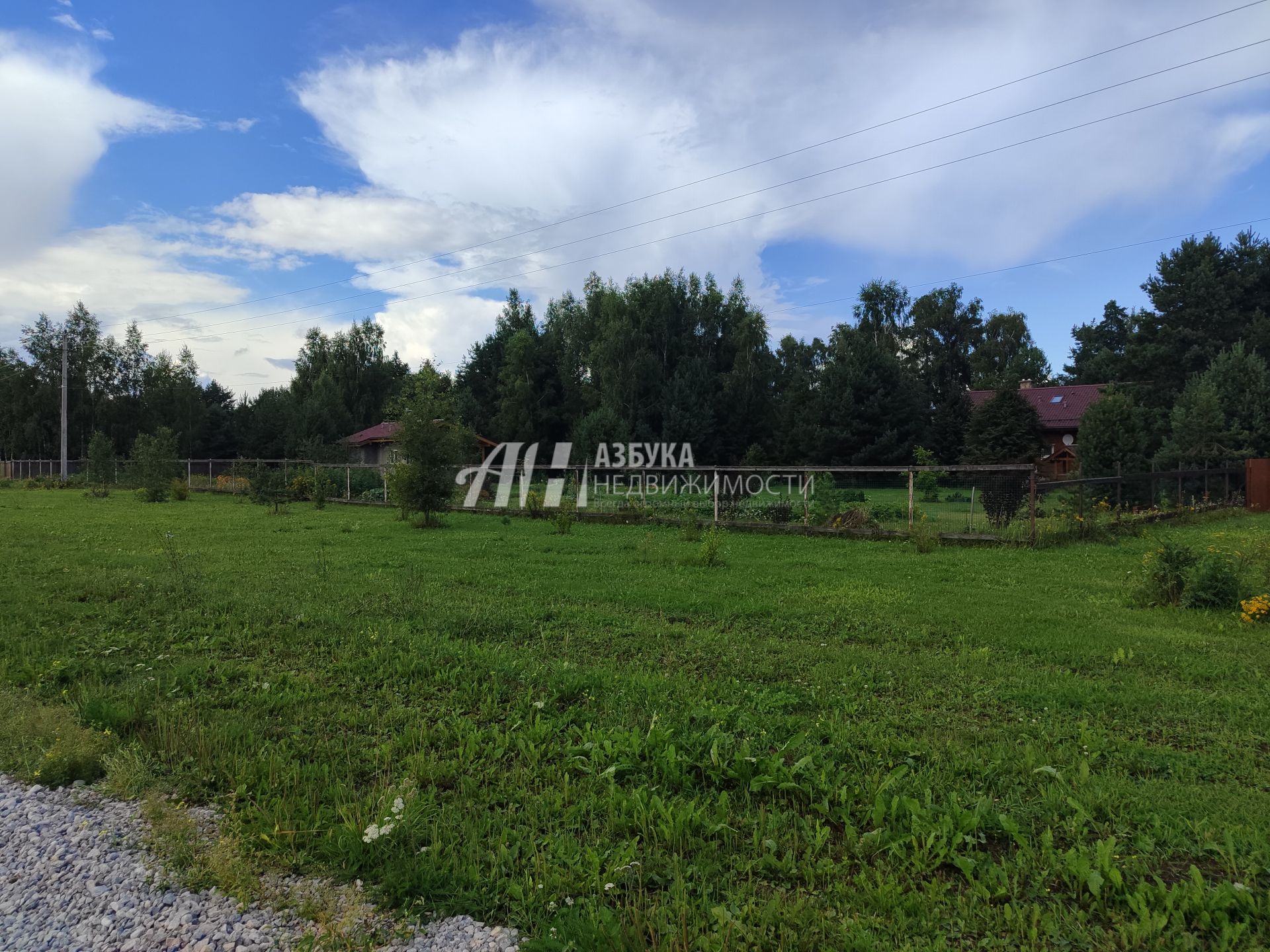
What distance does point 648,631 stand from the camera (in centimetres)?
623

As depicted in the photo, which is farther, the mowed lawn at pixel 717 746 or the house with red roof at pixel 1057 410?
the house with red roof at pixel 1057 410

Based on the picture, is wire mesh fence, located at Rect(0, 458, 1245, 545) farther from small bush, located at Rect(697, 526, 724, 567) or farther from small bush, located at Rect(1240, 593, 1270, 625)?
small bush, located at Rect(1240, 593, 1270, 625)

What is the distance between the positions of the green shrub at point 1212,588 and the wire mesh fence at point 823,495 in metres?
4.97

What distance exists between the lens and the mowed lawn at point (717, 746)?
2.46 meters

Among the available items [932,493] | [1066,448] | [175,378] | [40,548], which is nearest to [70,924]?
[40,548]

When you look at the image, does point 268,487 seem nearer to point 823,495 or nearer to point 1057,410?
point 823,495

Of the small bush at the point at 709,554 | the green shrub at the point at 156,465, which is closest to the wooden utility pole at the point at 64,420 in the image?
the green shrub at the point at 156,465

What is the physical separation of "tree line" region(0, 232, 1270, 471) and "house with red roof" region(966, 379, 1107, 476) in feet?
5.21

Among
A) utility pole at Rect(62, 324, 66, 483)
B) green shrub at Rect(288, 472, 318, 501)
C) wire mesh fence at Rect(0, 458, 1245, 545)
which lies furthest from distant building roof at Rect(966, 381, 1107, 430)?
utility pole at Rect(62, 324, 66, 483)

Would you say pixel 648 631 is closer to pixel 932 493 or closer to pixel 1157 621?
pixel 1157 621

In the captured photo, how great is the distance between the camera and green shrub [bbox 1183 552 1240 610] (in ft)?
23.0

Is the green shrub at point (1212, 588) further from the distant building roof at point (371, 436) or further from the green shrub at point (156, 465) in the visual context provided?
the distant building roof at point (371, 436)

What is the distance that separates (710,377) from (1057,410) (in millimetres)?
22573

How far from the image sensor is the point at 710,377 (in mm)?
41844
